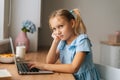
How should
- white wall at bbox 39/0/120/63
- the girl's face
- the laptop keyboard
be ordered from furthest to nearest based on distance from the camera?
white wall at bbox 39/0/120/63 < the girl's face < the laptop keyboard

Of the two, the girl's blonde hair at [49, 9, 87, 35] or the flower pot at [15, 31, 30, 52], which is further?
the flower pot at [15, 31, 30, 52]

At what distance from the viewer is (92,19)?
304cm

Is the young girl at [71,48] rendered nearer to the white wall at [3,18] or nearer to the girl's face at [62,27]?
the girl's face at [62,27]

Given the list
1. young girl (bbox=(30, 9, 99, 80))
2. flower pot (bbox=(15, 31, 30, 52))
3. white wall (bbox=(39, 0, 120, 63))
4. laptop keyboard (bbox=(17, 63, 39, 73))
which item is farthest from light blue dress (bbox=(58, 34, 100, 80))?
white wall (bbox=(39, 0, 120, 63))

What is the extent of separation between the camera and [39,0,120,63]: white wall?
116 inches

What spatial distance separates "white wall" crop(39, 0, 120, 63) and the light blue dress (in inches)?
53.7

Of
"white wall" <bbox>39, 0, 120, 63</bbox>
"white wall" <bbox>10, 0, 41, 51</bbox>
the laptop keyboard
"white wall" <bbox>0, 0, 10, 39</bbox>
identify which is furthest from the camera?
→ "white wall" <bbox>39, 0, 120, 63</bbox>

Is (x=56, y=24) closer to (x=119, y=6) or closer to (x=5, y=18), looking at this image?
(x=5, y=18)

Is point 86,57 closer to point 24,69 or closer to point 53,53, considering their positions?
point 53,53

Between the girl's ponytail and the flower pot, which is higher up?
the girl's ponytail

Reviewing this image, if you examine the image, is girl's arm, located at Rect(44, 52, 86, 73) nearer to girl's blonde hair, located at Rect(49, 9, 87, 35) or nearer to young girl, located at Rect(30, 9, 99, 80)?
young girl, located at Rect(30, 9, 99, 80)

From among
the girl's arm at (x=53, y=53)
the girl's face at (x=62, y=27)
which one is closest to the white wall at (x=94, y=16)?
the girl's arm at (x=53, y=53)

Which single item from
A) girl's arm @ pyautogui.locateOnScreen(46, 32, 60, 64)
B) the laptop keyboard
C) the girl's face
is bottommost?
the laptop keyboard

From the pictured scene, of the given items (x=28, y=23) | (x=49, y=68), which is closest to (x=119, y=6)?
(x=28, y=23)
